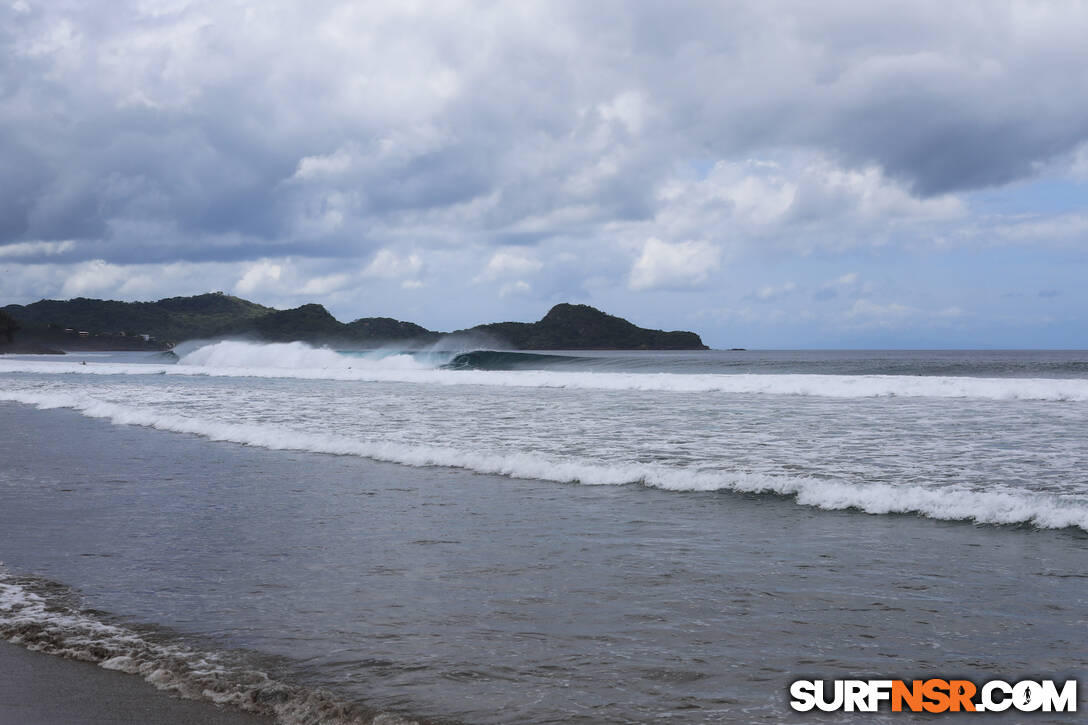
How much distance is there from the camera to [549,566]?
18.7 feet

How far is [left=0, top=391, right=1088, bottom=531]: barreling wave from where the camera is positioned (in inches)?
293

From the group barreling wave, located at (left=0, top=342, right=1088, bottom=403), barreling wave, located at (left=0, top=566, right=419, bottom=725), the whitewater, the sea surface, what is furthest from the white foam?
barreling wave, located at (left=0, top=566, right=419, bottom=725)

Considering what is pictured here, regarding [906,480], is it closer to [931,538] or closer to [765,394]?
[931,538]

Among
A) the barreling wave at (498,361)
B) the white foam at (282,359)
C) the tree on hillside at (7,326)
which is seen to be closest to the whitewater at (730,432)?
the white foam at (282,359)

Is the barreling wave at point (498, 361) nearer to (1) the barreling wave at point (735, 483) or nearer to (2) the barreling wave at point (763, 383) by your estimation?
(2) the barreling wave at point (763, 383)

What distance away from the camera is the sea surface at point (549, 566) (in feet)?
12.5

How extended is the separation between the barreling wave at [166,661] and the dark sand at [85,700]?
0.21 ft

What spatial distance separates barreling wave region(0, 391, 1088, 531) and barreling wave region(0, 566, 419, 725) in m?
5.93

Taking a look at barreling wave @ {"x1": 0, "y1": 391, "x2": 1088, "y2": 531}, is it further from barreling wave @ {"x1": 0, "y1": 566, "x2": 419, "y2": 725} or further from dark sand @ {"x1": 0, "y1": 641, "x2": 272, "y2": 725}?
dark sand @ {"x1": 0, "y1": 641, "x2": 272, "y2": 725}

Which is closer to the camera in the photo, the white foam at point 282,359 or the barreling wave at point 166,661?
the barreling wave at point 166,661

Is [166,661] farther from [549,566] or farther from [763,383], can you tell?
[763,383]

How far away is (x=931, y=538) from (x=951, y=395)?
19.8 meters

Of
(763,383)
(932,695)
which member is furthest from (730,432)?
(763,383)

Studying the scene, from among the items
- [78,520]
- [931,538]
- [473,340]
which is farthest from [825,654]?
[473,340]
